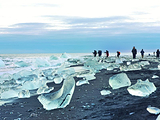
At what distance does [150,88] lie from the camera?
4.12 meters

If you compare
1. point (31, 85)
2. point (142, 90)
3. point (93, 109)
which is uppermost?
point (142, 90)

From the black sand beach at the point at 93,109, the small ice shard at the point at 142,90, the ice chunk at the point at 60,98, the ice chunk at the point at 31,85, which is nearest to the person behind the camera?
the black sand beach at the point at 93,109

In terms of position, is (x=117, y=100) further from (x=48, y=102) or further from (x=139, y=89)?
(x=48, y=102)

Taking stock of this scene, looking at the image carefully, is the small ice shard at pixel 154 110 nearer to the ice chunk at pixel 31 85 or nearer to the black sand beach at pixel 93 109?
the black sand beach at pixel 93 109

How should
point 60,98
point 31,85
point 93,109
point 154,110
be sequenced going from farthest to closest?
point 31,85
point 60,98
point 93,109
point 154,110

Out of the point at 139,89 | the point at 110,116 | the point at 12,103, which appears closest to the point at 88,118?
the point at 110,116

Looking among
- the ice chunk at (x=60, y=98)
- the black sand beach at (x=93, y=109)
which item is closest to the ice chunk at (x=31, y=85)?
the black sand beach at (x=93, y=109)

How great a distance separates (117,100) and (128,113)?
0.87 metres

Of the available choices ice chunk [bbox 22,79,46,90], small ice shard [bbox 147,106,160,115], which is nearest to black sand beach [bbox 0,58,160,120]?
small ice shard [bbox 147,106,160,115]

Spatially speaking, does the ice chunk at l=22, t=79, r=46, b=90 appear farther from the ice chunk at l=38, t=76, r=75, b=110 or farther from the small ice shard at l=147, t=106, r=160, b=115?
the small ice shard at l=147, t=106, r=160, b=115

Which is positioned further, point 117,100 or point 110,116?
point 117,100

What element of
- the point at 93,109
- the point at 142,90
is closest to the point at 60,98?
the point at 93,109

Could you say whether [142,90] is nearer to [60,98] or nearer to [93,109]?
[93,109]

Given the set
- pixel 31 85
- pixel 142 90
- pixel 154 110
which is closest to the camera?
pixel 154 110
